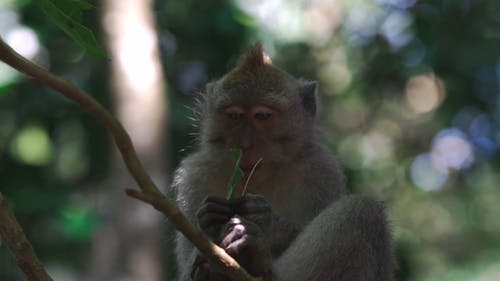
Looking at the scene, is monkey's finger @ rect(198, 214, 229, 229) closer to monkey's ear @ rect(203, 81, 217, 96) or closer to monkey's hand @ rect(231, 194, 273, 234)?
Answer: monkey's hand @ rect(231, 194, 273, 234)

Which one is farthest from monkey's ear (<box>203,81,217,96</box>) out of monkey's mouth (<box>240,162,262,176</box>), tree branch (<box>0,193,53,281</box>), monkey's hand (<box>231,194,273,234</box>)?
tree branch (<box>0,193,53,281</box>)

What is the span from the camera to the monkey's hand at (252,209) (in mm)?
4336

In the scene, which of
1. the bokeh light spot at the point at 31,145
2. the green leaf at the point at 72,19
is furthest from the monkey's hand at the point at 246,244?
the bokeh light spot at the point at 31,145

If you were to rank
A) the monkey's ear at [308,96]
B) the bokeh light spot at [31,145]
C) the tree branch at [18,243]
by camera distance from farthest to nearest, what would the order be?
1. the bokeh light spot at [31,145]
2. the monkey's ear at [308,96]
3. the tree branch at [18,243]

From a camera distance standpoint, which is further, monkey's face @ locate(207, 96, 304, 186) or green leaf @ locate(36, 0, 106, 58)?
monkey's face @ locate(207, 96, 304, 186)

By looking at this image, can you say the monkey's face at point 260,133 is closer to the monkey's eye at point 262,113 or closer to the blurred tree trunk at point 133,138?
the monkey's eye at point 262,113

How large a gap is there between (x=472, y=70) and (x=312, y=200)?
25.6 feet

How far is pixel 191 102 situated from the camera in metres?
11.9

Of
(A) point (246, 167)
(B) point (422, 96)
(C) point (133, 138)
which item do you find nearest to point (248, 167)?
(A) point (246, 167)

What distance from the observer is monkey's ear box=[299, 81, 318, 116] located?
6.36m

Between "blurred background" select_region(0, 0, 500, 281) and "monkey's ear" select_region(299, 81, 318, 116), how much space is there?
0.97m

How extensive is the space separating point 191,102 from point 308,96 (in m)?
5.61

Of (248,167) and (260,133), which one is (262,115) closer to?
(260,133)

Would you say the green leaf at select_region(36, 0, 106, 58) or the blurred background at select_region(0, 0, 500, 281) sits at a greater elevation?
the green leaf at select_region(36, 0, 106, 58)
